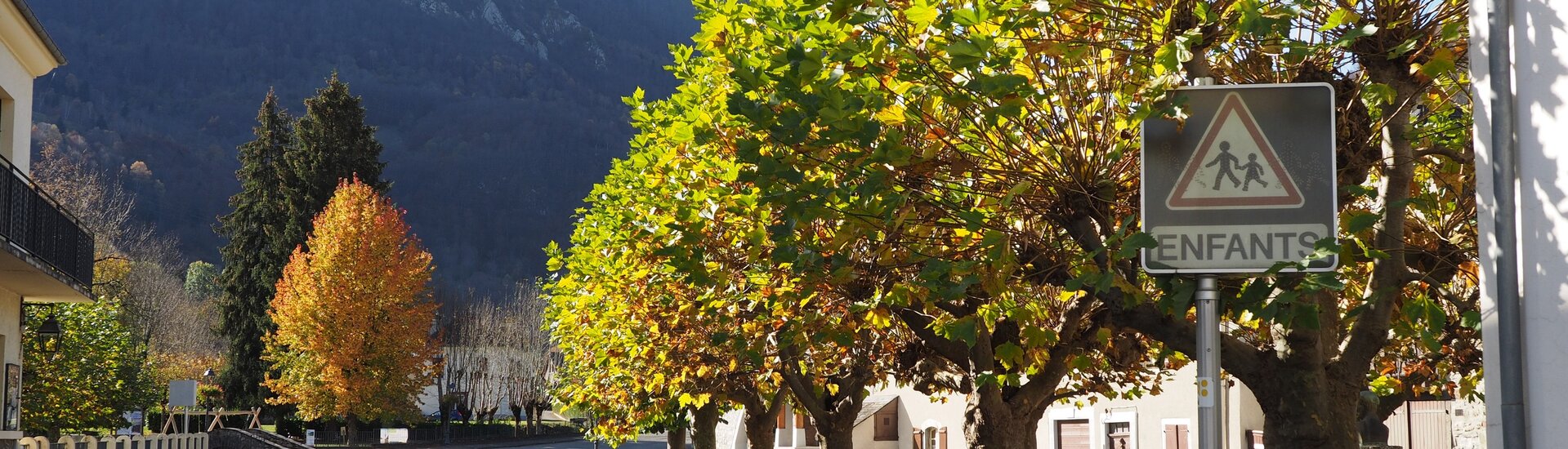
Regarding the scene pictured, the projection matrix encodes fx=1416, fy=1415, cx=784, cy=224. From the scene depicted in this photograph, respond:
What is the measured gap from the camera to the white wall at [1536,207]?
567 centimetres

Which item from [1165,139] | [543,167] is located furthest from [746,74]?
[543,167]

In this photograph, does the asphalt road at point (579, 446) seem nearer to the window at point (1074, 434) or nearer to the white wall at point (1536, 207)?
the window at point (1074, 434)

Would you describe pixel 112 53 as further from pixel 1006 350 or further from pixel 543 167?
pixel 1006 350

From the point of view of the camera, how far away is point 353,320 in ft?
163

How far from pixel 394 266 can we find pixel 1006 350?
45.0 meters

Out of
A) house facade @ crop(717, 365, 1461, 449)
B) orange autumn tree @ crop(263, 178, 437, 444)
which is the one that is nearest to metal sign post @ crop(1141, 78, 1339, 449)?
house facade @ crop(717, 365, 1461, 449)

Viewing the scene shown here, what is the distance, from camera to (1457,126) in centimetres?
886

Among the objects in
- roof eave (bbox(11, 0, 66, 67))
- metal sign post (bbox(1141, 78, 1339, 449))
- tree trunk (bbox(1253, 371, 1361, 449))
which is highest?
roof eave (bbox(11, 0, 66, 67))

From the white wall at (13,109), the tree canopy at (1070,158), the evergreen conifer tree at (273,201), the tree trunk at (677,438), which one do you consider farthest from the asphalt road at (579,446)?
the tree canopy at (1070,158)

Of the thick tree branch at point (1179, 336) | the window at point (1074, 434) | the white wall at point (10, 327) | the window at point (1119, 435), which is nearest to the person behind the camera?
the thick tree branch at point (1179, 336)

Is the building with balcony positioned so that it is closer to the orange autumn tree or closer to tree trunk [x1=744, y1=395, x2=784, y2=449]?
tree trunk [x1=744, y1=395, x2=784, y2=449]

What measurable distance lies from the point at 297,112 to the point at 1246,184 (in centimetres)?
17943

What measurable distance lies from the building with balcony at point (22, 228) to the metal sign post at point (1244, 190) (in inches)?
526

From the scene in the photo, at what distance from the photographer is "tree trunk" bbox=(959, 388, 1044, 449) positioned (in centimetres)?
1386
